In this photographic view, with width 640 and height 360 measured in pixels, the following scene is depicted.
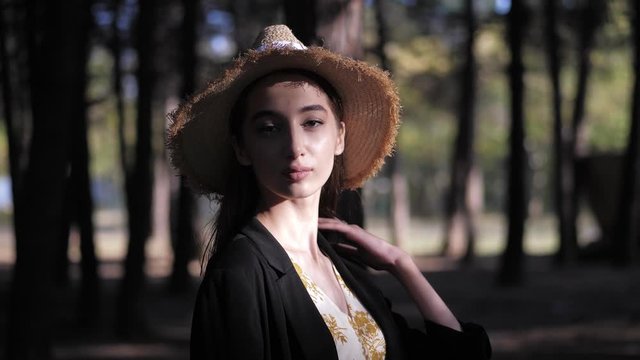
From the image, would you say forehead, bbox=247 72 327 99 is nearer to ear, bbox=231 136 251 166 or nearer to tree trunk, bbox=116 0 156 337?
ear, bbox=231 136 251 166

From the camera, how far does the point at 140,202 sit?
1405cm

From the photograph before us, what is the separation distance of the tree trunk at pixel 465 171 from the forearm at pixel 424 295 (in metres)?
21.0

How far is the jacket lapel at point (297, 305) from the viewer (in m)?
2.68

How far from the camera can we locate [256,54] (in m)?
2.83

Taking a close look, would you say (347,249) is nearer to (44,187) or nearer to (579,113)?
(44,187)

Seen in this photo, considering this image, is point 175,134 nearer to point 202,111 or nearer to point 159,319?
point 202,111

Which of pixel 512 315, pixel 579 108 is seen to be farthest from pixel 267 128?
pixel 579 108

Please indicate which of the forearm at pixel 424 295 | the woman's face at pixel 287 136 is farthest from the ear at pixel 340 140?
the forearm at pixel 424 295

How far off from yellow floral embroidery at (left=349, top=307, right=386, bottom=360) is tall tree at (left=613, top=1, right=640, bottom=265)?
712 inches

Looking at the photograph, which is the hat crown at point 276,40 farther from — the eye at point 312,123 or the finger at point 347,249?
the finger at point 347,249

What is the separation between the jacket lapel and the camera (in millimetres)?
2678

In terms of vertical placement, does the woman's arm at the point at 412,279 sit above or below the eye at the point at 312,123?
below

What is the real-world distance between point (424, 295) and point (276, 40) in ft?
2.94

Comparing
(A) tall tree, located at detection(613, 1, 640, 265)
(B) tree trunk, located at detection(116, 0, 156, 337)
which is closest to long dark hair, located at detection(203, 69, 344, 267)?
(B) tree trunk, located at detection(116, 0, 156, 337)
